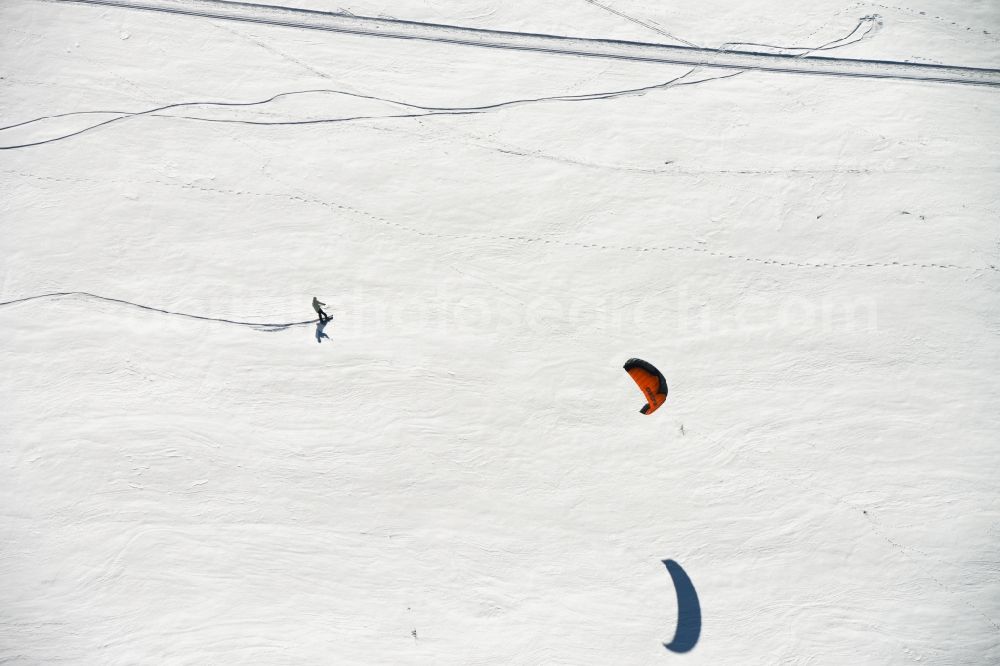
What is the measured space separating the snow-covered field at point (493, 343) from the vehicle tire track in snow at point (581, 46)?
0.20 metres

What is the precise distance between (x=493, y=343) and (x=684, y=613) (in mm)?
3673

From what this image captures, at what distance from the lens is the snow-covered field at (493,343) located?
6488mm

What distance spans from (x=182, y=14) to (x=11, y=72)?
7.90ft

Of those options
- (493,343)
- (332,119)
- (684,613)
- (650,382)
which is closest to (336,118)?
(332,119)

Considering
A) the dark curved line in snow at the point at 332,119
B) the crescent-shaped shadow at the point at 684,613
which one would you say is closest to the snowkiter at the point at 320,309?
the dark curved line in snow at the point at 332,119

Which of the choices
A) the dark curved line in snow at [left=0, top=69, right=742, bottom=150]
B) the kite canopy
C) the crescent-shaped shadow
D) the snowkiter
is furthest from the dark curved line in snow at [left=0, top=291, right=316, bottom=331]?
the crescent-shaped shadow

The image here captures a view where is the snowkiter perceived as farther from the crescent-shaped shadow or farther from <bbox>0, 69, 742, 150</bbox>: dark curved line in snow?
the crescent-shaped shadow

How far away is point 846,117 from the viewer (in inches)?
323

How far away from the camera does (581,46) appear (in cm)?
848

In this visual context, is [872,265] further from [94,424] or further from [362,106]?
[94,424]

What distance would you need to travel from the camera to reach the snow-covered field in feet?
21.3

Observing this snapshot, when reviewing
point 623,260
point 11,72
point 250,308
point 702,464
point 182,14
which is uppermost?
point 182,14

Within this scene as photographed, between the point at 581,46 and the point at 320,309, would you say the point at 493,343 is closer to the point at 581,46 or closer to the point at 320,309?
the point at 320,309

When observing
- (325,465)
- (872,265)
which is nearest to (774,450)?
(872,265)
